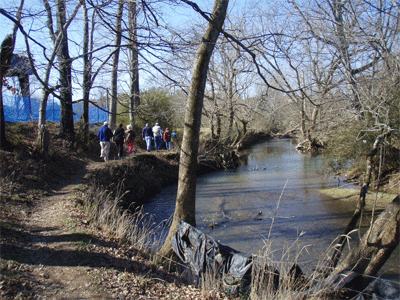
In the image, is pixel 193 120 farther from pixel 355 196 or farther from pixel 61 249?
pixel 355 196

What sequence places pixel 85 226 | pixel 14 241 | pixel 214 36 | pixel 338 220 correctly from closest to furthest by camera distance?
pixel 14 241
pixel 214 36
pixel 85 226
pixel 338 220

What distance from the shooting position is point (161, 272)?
18.6ft

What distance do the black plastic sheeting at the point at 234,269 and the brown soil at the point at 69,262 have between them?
1.19 feet

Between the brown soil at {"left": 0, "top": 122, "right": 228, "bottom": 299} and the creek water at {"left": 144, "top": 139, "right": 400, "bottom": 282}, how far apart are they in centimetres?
222

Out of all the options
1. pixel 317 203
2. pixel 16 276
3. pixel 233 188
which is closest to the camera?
pixel 16 276

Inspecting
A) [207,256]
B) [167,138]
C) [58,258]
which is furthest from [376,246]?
[167,138]

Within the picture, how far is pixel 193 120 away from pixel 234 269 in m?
2.81

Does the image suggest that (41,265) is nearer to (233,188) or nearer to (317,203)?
(317,203)

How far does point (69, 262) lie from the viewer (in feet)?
16.7

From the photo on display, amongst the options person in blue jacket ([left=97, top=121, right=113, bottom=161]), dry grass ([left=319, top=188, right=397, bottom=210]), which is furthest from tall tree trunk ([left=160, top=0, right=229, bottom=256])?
dry grass ([left=319, top=188, right=397, bottom=210])

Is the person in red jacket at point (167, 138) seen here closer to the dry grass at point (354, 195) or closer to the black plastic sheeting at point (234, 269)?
the dry grass at point (354, 195)

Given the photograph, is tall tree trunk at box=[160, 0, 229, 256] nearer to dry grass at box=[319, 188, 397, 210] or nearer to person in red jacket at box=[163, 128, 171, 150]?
dry grass at box=[319, 188, 397, 210]

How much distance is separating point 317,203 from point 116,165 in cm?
885

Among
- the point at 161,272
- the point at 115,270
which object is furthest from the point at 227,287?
the point at 115,270
